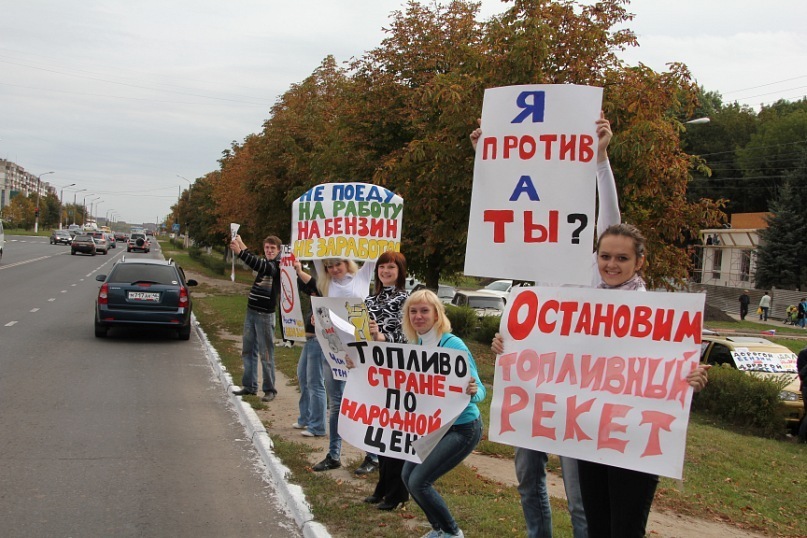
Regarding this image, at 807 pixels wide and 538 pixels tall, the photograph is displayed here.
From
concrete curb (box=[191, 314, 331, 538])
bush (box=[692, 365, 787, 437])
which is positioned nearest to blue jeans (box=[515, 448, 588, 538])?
concrete curb (box=[191, 314, 331, 538])

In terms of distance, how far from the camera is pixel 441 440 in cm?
466

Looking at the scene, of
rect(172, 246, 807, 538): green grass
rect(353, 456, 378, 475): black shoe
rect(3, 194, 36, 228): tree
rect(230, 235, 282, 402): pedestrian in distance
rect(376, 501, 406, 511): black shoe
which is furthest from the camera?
rect(3, 194, 36, 228): tree

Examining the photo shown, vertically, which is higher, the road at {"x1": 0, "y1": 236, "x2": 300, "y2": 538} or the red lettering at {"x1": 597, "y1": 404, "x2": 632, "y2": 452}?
the red lettering at {"x1": 597, "y1": 404, "x2": 632, "y2": 452}

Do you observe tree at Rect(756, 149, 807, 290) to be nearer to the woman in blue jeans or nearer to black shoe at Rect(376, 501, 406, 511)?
black shoe at Rect(376, 501, 406, 511)

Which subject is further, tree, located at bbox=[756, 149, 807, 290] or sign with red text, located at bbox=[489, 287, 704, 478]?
tree, located at bbox=[756, 149, 807, 290]

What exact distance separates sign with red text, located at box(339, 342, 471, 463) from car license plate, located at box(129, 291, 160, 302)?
37.4 feet

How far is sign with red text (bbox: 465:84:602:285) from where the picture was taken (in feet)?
14.4

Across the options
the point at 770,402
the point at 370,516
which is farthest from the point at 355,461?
the point at 770,402

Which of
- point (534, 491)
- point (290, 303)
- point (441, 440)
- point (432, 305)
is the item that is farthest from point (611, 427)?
point (290, 303)

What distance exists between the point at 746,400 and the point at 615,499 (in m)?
10.7

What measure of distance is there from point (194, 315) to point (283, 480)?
16.8 meters

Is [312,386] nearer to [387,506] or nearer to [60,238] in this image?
[387,506]

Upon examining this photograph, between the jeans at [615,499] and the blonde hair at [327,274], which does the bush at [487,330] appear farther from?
the jeans at [615,499]

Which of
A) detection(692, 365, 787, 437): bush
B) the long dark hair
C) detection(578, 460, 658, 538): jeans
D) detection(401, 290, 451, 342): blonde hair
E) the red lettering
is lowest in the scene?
detection(692, 365, 787, 437): bush
